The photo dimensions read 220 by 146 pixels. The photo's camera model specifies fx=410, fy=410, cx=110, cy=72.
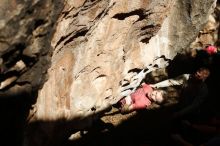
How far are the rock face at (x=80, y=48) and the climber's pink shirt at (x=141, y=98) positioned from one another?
39 centimetres

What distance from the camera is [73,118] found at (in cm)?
469

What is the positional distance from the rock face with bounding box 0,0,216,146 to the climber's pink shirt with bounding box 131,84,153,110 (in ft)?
1.28

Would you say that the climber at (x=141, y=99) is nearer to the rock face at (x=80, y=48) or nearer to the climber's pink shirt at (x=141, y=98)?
the climber's pink shirt at (x=141, y=98)

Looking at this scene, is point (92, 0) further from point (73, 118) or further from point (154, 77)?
point (154, 77)

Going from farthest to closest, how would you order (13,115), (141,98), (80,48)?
1. (141,98)
2. (80,48)
3. (13,115)

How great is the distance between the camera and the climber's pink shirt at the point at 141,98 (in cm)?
596

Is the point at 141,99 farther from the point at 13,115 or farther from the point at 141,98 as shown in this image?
the point at 13,115

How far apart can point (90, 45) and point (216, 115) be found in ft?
7.34

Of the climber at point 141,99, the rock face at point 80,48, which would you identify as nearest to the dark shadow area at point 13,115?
the rock face at point 80,48

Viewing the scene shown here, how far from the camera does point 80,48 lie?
409 cm

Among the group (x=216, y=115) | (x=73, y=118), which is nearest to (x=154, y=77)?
(x=216, y=115)

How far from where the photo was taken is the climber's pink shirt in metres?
5.96

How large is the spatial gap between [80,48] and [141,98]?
218cm

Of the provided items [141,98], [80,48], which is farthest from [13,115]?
[141,98]
